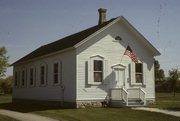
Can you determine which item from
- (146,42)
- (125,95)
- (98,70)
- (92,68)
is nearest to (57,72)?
(92,68)

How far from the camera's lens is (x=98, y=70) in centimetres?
2295

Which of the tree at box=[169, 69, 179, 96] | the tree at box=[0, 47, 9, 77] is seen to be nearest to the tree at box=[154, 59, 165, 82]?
the tree at box=[169, 69, 179, 96]

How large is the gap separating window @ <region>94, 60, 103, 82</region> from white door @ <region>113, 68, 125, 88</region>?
118 centimetres

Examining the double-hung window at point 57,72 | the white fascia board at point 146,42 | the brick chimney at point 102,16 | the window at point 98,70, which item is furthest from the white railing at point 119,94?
the brick chimney at point 102,16

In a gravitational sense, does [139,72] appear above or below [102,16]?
below

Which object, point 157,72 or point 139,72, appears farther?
point 157,72

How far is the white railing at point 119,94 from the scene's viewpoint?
21809 millimetres

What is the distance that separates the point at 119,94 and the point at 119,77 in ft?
5.51

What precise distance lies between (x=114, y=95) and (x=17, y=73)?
16.5 metres

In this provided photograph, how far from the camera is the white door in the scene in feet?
77.3

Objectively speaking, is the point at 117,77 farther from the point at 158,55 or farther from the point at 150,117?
the point at 150,117

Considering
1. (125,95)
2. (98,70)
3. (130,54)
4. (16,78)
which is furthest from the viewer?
(16,78)

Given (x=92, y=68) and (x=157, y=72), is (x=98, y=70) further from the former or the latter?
(x=157, y=72)

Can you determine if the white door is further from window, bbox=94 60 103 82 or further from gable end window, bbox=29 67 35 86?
gable end window, bbox=29 67 35 86
